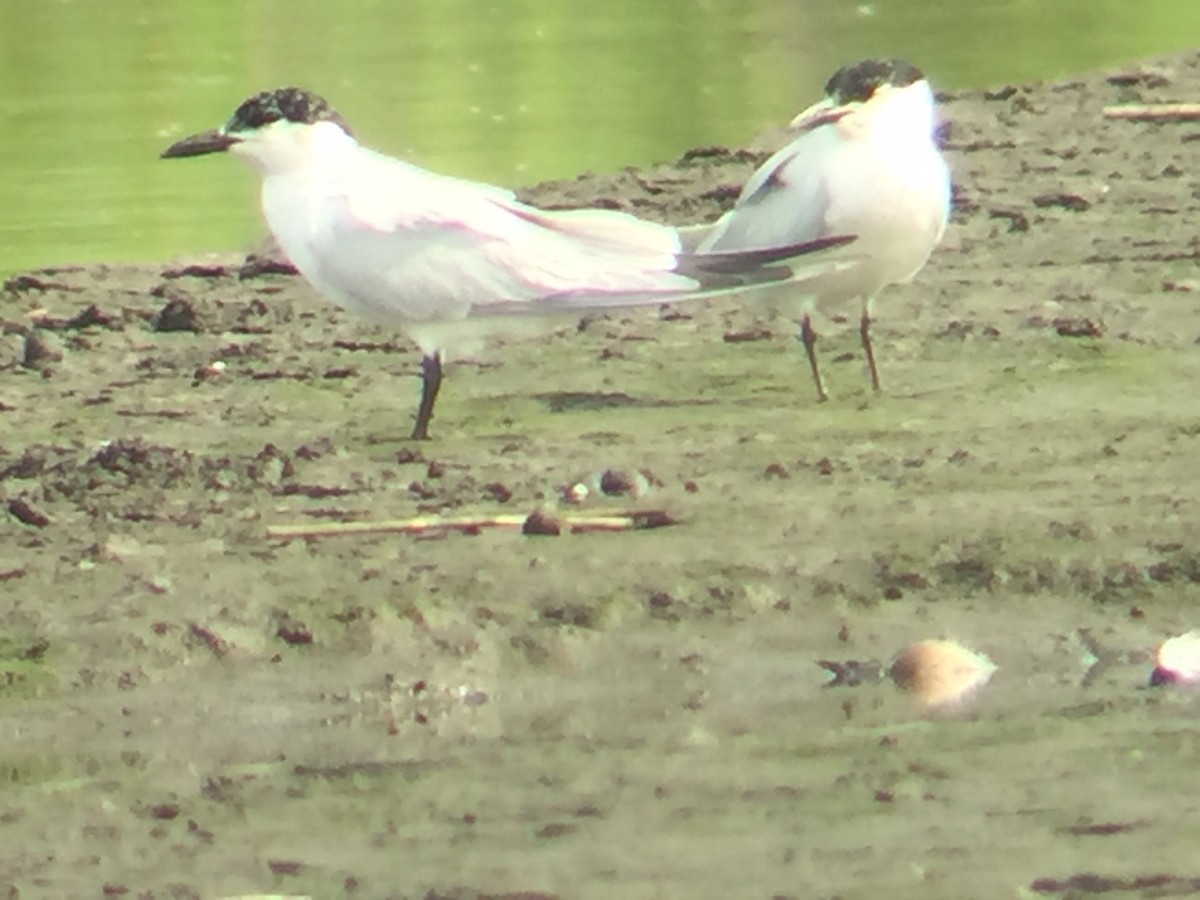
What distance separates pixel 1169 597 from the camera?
16.0 ft

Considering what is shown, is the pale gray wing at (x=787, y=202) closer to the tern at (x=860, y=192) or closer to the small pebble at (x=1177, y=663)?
the tern at (x=860, y=192)

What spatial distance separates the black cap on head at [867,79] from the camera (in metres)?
6.67

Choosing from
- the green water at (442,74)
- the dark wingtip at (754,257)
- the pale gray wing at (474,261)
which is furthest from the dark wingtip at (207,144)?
the green water at (442,74)

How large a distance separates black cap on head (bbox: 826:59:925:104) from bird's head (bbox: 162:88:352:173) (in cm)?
107

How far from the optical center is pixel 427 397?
6.26 metres

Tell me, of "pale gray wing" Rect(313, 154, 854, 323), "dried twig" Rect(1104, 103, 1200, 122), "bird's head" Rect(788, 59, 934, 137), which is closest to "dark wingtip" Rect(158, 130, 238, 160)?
"pale gray wing" Rect(313, 154, 854, 323)

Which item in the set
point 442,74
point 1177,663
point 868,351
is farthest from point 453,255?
point 442,74

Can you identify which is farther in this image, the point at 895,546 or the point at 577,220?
the point at 577,220

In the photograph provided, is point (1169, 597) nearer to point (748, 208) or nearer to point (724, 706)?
point (724, 706)

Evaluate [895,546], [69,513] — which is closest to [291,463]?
[69,513]

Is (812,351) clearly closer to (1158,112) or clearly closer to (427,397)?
(427,397)

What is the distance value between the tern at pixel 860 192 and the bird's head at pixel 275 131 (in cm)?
91

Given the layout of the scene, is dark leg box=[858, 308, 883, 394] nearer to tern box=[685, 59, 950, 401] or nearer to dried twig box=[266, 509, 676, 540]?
tern box=[685, 59, 950, 401]

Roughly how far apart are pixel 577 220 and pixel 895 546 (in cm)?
159
